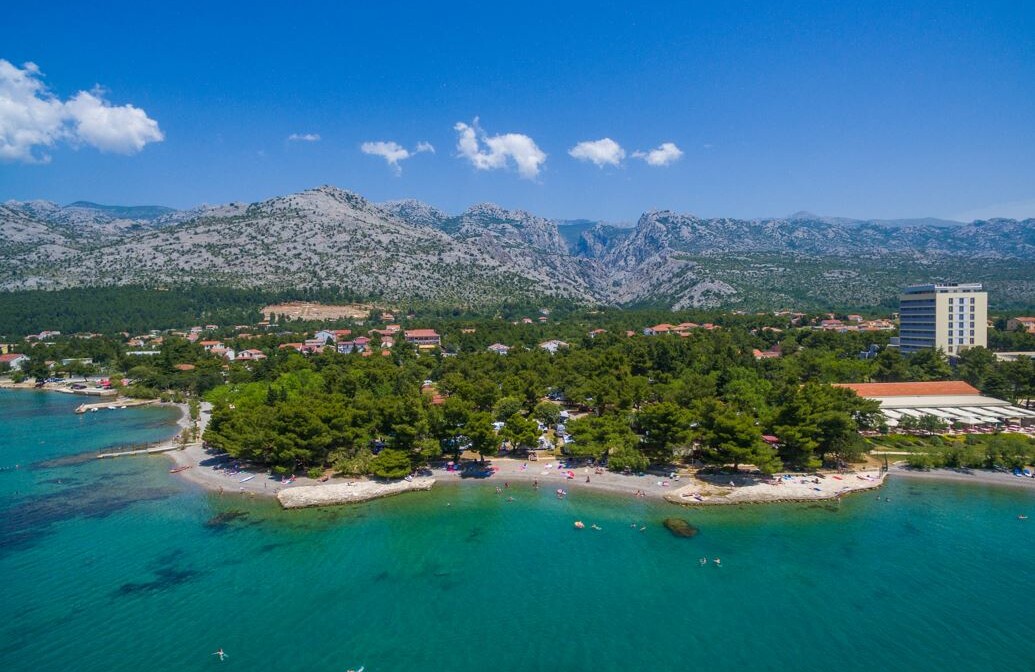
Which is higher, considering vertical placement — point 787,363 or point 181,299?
point 181,299

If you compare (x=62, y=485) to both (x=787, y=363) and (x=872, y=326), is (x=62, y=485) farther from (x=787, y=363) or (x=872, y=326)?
(x=872, y=326)

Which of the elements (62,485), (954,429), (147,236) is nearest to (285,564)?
(62,485)

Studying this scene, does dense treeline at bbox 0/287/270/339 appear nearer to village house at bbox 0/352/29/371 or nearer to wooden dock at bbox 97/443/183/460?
village house at bbox 0/352/29/371

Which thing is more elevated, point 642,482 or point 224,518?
point 224,518

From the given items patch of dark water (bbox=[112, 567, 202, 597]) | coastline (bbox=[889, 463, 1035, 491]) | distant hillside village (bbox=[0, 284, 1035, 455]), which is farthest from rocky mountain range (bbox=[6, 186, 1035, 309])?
patch of dark water (bbox=[112, 567, 202, 597])

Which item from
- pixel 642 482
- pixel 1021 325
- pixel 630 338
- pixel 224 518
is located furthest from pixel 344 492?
pixel 1021 325

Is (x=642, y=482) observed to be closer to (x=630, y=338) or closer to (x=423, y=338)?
(x=630, y=338)
